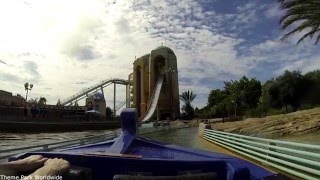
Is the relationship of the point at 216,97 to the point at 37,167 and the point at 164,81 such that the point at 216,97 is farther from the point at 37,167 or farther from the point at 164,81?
the point at 37,167

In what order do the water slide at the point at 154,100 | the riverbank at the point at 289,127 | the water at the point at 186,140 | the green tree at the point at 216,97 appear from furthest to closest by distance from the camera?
the green tree at the point at 216,97 → the water slide at the point at 154,100 → the riverbank at the point at 289,127 → the water at the point at 186,140

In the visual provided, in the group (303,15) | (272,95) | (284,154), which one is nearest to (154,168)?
(284,154)

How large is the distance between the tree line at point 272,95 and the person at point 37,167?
35.2 metres

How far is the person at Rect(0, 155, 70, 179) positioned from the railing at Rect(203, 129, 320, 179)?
7.07 metres

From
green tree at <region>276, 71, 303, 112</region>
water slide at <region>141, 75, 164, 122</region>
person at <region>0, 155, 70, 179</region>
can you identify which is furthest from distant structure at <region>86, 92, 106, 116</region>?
person at <region>0, 155, 70, 179</region>

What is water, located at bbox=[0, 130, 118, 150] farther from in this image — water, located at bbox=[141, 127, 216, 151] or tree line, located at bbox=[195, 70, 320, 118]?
tree line, located at bbox=[195, 70, 320, 118]

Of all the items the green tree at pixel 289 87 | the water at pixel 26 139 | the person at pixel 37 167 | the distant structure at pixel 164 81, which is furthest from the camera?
the distant structure at pixel 164 81

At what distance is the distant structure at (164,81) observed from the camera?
125 metres

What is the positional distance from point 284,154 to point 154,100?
108m

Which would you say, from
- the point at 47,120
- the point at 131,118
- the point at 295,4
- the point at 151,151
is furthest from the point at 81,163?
the point at 47,120

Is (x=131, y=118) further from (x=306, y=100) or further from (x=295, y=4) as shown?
(x=306, y=100)

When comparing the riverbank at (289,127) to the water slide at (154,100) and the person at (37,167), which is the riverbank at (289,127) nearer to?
the person at (37,167)

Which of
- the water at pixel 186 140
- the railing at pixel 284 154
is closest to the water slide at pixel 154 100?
the water at pixel 186 140

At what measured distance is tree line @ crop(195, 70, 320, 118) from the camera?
46.9 m
